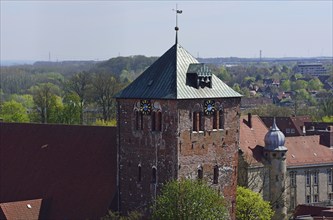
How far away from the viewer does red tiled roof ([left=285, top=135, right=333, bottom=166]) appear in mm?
89688

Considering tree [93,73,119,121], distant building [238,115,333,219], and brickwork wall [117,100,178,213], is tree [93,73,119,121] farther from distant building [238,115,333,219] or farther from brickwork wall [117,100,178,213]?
brickwork wall [117,100,178,213]

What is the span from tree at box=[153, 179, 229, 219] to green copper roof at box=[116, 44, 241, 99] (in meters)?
4.78

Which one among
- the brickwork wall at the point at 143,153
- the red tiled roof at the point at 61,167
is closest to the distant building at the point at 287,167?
the red tiled roof at the point at 61,167

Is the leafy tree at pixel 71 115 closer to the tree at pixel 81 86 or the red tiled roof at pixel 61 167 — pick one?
the tree at pixel 81 86

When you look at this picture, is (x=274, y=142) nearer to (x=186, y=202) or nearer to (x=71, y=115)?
(x=71, y=115)

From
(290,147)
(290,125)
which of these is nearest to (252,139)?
(290,147)

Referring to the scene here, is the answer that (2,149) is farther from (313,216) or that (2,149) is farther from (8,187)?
(313,216)

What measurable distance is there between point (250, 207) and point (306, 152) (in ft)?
98.3

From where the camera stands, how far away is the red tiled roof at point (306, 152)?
89688 mm

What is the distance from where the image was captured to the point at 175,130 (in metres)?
50.3

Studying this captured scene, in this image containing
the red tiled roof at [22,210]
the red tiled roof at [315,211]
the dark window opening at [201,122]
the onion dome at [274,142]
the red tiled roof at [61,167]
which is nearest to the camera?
the dark window opening at [201,122]

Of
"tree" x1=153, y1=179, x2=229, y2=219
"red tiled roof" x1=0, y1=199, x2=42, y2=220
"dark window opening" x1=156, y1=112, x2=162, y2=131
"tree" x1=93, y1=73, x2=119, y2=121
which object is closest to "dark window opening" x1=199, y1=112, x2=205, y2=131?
"dark window opening" x1=156, y1=112, x2=162, y2=131

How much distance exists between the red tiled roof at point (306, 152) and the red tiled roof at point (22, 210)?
38224 mm

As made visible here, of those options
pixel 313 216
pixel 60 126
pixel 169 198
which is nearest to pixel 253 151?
pixel 313 216
